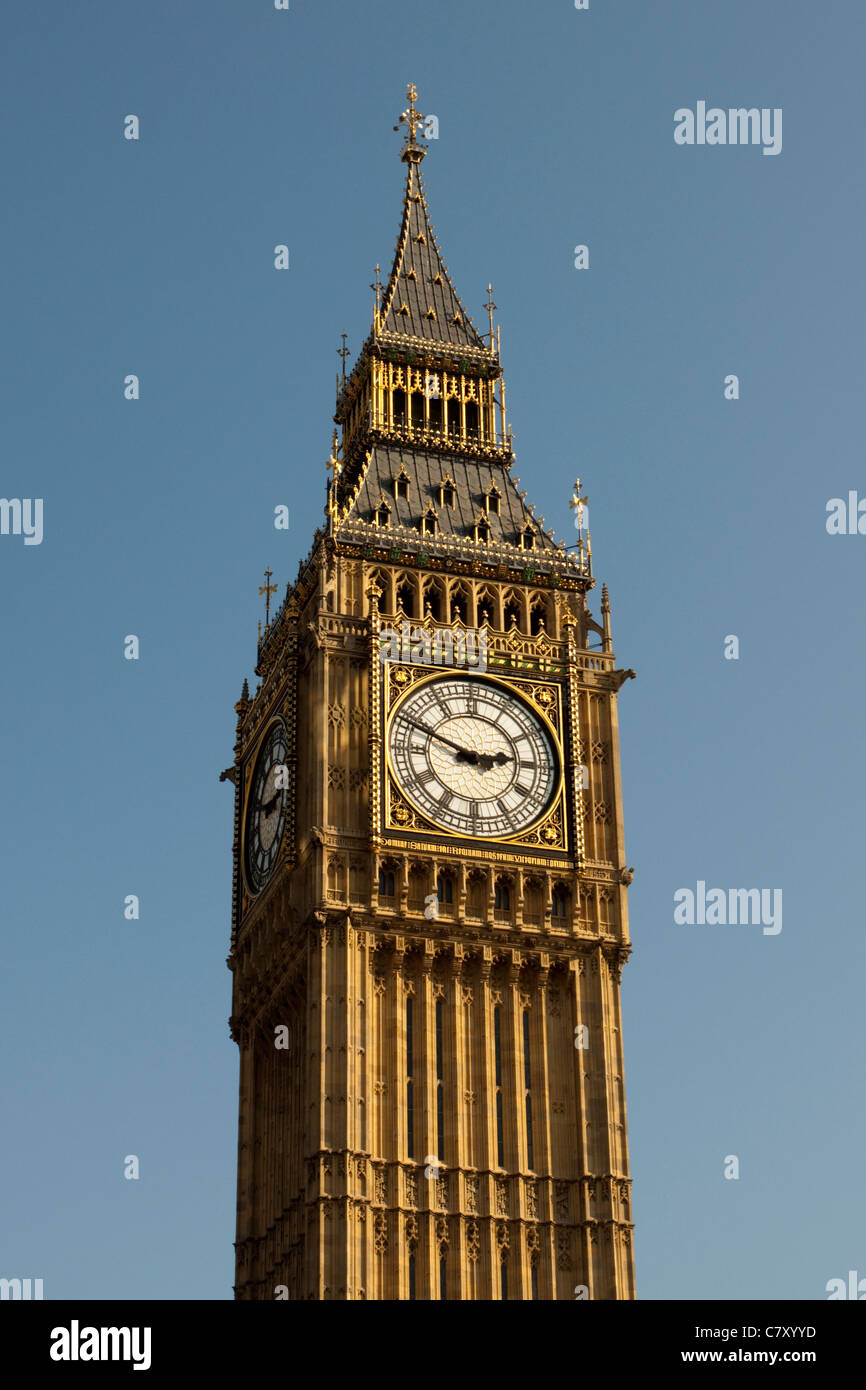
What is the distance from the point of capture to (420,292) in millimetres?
95312

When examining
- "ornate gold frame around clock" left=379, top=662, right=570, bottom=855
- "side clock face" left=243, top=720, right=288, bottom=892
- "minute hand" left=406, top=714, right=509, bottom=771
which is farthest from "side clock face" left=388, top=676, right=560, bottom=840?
"side clock face" left=243, top=720, right=288, bottom=892

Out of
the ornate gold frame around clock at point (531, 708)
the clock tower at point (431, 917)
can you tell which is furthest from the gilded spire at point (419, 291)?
the ornate gold frame around clock at point (531, 708)

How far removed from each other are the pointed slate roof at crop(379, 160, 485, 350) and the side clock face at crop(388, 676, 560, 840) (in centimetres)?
1785

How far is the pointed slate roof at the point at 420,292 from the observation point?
9381 cm

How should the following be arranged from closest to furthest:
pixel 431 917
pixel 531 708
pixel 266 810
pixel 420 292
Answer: pixel 431 917 → pixel 531 708 → pixel 266 810 → pixel 420 292

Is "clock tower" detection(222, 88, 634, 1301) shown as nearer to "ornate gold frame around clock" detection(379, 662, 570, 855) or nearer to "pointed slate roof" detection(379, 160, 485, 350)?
"ornate gold frame around clock" detection(379, 662, 570, 855)

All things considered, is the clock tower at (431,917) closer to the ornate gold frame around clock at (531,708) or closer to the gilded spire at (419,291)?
the ornate gold frame around clock at (531,708)

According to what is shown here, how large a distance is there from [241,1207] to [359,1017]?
8.37m

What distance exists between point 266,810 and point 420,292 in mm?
23282

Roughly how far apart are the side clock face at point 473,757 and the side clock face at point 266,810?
4.41 m

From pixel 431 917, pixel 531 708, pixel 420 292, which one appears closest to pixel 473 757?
pixel 531 708

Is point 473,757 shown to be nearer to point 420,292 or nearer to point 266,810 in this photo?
point 266,810

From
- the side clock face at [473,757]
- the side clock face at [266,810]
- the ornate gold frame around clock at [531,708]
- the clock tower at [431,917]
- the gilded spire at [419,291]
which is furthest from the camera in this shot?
the gilded spire at [419,291]
